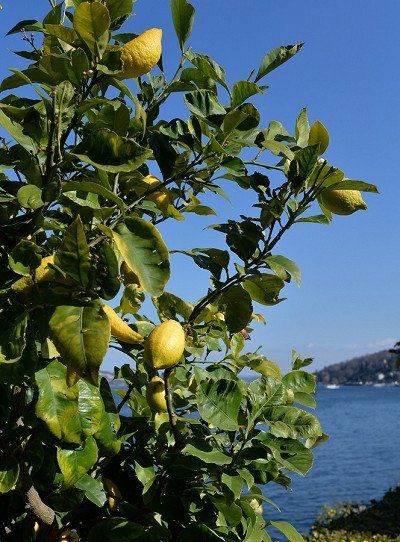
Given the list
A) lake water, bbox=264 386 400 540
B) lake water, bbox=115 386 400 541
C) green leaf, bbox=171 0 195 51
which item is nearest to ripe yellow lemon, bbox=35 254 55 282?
green leaf, bbox=171 0 195 51

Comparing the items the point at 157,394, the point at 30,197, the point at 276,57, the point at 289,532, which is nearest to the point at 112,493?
the point at 157,394

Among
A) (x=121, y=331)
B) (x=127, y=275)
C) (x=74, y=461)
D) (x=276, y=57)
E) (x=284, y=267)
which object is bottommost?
(x=74, y=461)

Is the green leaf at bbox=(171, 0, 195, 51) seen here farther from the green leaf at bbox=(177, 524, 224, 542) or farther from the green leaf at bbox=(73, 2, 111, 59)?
the green leaf at bbox=(177, 524, 224, 542)

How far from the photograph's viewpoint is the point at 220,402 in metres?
1.22

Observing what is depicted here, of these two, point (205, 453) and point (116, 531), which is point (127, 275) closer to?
point (205, 453)

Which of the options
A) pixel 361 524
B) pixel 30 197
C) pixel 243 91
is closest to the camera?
pixel 30 197

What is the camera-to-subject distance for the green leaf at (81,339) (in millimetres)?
778

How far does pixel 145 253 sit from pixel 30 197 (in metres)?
0.19

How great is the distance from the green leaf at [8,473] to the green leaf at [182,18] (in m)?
0.86

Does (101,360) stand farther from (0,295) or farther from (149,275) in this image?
(0,295)

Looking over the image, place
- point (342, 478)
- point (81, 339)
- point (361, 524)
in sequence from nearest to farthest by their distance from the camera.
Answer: point (81, 339) < point (361, 524) < point (342, 478)

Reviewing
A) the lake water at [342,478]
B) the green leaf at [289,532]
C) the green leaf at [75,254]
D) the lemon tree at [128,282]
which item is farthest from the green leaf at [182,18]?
the lake water at [342,478]

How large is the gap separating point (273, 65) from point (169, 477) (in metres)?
0.87

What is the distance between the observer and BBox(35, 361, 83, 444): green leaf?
0.93m
